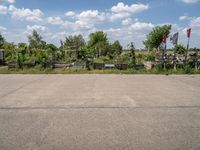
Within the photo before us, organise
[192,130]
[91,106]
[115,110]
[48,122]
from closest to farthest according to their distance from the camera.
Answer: [192,130]
[48,122]
[115,110]
[91,106]

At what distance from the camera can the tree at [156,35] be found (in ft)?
147

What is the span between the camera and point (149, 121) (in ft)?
16.7

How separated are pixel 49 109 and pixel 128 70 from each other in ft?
36.0

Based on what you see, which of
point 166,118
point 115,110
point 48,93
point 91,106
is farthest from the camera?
point 48,93

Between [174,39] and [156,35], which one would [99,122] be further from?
[156,35]

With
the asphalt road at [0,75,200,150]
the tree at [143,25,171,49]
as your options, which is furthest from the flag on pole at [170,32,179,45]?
the tree at [143,25,171,49]

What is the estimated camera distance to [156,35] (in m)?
44.9

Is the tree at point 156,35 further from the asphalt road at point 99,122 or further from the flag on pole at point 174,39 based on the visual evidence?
the asphalt road at point 99,122

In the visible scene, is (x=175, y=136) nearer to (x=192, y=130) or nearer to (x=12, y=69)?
(x=192, y=130)

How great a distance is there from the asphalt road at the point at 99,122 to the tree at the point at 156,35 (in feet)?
126

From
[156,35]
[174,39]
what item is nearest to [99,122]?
[174,39]

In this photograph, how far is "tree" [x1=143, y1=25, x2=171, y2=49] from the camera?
4466 cm

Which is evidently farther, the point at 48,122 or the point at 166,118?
the point at 166,118

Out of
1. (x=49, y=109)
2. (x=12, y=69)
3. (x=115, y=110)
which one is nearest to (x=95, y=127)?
(x=115, y=110)
